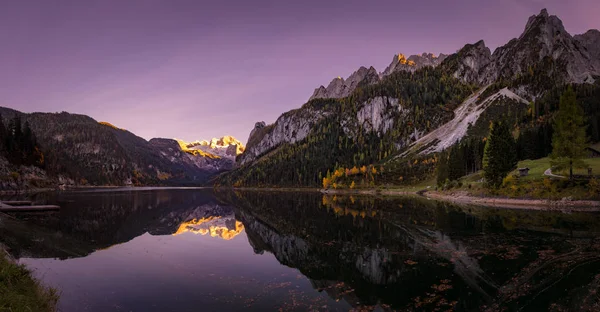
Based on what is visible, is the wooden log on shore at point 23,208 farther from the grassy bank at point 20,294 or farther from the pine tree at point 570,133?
the pine tree at point 570,133

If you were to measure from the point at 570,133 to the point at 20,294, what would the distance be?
9177 centimetres

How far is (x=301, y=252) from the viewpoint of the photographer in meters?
34.8

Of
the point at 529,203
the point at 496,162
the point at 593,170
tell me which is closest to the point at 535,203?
the point at 529,203

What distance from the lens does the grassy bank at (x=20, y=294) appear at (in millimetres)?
13492

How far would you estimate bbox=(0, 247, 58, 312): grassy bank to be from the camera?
13.5 metres

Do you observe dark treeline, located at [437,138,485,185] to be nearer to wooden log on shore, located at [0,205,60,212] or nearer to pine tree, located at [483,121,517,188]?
pine tree, located at [483,121,517,188]

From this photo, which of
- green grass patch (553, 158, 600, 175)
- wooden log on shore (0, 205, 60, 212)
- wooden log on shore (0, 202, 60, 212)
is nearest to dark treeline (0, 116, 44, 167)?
wooden log on shore (0, 202, 60, 212)

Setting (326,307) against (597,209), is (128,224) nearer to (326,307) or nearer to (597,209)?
(326,307)

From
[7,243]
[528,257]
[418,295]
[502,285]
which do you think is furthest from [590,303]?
[7,243]

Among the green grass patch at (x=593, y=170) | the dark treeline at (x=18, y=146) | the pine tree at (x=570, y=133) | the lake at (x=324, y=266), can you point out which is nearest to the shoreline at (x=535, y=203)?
the pine tree at (x=570, y=133)

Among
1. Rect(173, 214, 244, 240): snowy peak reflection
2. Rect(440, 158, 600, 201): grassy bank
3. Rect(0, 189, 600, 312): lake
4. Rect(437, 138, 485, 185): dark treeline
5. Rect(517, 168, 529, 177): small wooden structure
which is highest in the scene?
Rect(437, 138, 485, 185): dark treeline

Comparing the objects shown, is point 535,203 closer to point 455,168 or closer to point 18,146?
point 455,168

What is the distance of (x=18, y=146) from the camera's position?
158625mm

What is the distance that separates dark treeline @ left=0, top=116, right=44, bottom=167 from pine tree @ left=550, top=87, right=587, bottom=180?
20573 centimetres
